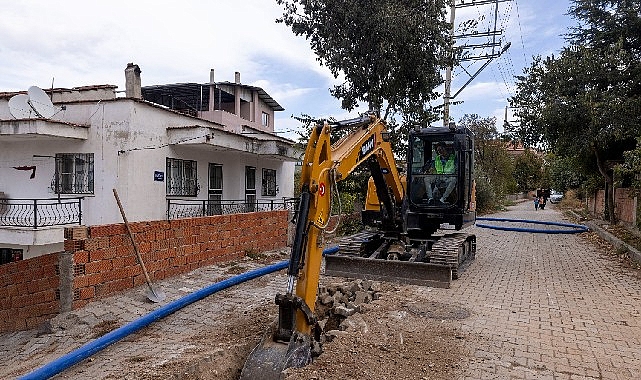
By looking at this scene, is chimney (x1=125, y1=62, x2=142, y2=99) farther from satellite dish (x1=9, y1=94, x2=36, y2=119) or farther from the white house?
satellite dish (x1=9, y1=94, x2=36, y2=119)

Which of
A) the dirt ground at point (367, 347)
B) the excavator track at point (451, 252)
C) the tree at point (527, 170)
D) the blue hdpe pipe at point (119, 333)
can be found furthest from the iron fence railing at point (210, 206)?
the tree at point (527, 170)

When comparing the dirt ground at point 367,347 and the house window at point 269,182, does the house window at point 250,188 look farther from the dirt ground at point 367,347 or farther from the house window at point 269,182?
the dirt ground at point 367,347

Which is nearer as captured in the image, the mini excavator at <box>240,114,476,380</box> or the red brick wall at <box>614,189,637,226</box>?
the mini excavator at <box>240,114,476,380</box>

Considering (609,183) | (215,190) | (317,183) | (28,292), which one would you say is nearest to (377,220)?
(317,183)

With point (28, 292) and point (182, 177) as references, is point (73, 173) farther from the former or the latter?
point (28, 292)

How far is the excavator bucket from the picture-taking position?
4031 mm

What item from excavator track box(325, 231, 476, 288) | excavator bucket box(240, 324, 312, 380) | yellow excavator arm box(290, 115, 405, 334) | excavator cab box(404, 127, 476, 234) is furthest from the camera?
excavator cab box(404, 127, 476, 234)

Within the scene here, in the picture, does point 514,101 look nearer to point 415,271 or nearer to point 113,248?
point 415,271

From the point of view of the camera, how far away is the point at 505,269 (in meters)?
9.71

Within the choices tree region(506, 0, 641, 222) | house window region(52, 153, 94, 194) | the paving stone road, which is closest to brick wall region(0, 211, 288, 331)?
the paving stone road

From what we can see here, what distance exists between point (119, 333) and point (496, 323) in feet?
15.1

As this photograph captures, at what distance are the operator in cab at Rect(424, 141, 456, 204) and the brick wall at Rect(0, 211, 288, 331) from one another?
14.5ft

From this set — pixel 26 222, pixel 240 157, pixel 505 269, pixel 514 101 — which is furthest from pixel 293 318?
pixel 514 101

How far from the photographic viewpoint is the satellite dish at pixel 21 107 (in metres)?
11.5
